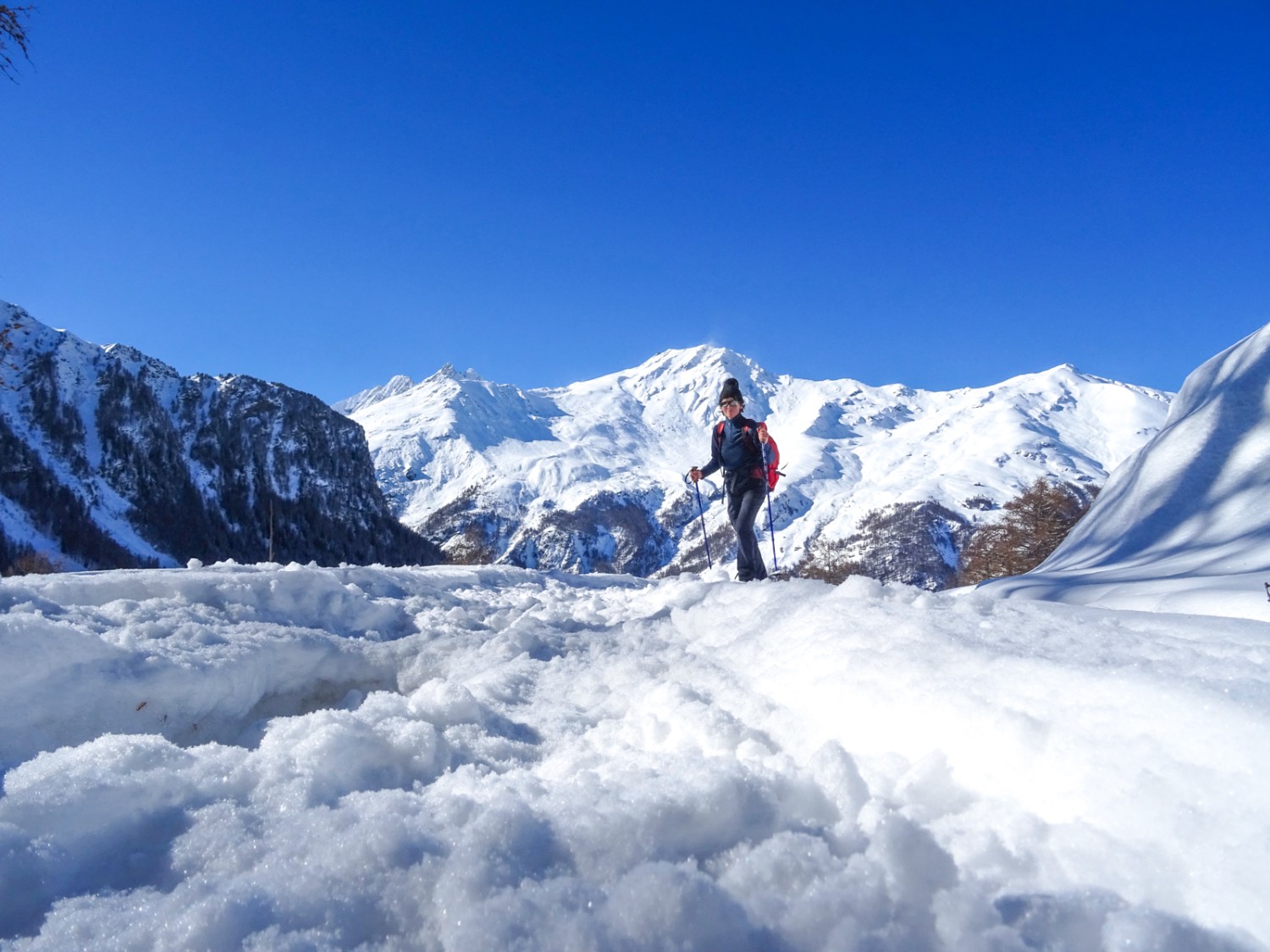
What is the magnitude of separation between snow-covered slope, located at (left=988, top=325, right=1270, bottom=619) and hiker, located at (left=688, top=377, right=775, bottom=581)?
263cm

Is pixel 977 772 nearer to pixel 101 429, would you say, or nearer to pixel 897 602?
pixel 897 602

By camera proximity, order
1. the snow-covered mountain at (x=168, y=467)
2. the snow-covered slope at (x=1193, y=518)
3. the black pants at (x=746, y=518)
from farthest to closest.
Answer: the snow-covered mountain at (x=168, y=467)
the black pants at (x=746, y=518)
the snow-covered slope at (x=1193, y=518)

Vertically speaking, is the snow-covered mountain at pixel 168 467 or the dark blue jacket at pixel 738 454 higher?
the snow-covered mountain at pixel 168 467

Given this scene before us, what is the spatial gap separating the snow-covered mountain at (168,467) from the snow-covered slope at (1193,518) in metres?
123

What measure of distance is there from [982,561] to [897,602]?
3025 centimetres

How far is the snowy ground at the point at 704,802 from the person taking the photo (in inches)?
56.9

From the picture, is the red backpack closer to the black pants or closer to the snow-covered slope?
the black pants

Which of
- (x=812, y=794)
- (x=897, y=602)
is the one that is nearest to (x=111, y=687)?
(x=812, y=794)

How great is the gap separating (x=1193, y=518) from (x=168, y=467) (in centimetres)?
17337

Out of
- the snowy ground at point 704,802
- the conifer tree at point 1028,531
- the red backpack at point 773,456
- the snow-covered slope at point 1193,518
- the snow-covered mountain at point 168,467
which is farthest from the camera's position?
the snow-covered mountain at point 168,467

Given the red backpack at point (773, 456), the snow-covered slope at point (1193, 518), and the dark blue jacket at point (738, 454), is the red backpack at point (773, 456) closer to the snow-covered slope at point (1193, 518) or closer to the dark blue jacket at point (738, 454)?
the dark blue jacket at point (738, 454)

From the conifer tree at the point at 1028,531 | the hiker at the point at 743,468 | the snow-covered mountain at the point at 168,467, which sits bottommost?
the conifer tree at the point at 1028,531

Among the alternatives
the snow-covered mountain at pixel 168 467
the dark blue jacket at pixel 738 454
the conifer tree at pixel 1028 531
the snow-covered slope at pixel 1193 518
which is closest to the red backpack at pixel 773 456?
the dark blue jacket at pixel 738 454

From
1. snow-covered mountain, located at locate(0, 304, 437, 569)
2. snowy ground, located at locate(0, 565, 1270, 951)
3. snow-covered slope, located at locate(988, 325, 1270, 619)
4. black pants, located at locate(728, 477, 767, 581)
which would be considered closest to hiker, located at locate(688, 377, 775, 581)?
black pants, located at locate(728, 477, 767, 581)
